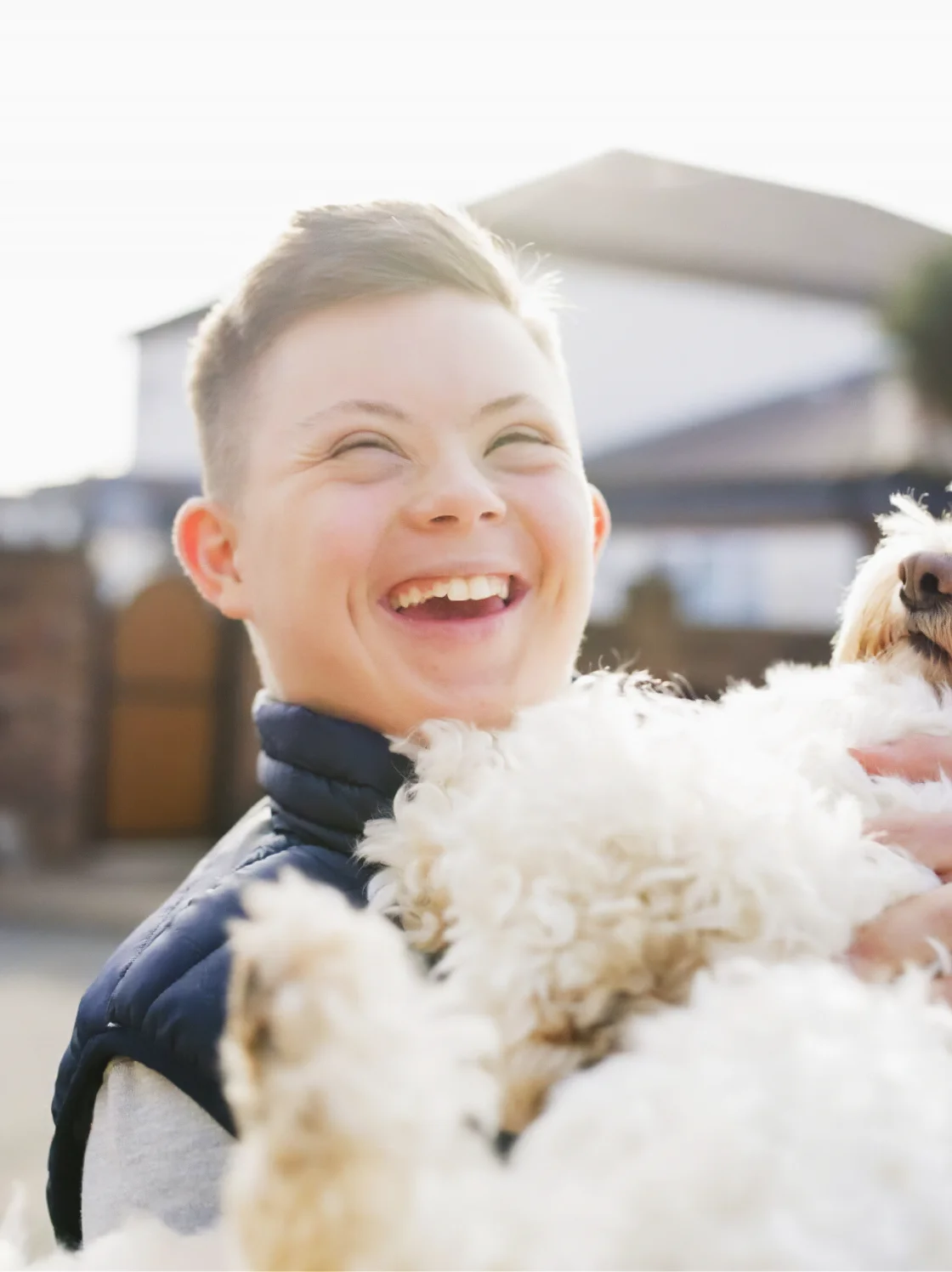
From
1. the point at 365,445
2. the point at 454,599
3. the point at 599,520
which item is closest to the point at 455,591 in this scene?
the point at 454,599

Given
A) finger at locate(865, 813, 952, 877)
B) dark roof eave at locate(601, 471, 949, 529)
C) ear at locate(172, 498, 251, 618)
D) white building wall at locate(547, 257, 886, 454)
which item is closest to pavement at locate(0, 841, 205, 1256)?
ear at locate(172, 498, 251, 618)

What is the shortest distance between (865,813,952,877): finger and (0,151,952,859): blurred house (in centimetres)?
700

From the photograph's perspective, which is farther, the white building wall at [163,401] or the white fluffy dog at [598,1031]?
the white building wall at [163,401]

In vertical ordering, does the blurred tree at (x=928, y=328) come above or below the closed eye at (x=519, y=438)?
below

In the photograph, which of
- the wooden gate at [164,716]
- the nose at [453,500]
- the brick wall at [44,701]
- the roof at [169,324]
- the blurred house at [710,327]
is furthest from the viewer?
the roof at [169,324]

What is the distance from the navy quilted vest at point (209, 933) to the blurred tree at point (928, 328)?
38.3ft

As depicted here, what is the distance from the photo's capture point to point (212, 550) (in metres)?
1.75

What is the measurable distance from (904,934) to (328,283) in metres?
1.07

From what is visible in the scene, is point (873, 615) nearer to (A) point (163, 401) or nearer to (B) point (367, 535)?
(B) point (367, 535)

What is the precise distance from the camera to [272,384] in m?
1.60

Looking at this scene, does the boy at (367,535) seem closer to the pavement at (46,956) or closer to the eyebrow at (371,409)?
the eyebrow at (371,409)

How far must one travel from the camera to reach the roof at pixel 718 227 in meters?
12.7

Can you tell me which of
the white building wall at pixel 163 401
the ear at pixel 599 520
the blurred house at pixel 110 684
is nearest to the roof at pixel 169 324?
the white building wall at pixel 163 401

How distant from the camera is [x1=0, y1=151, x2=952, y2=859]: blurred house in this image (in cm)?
1018
